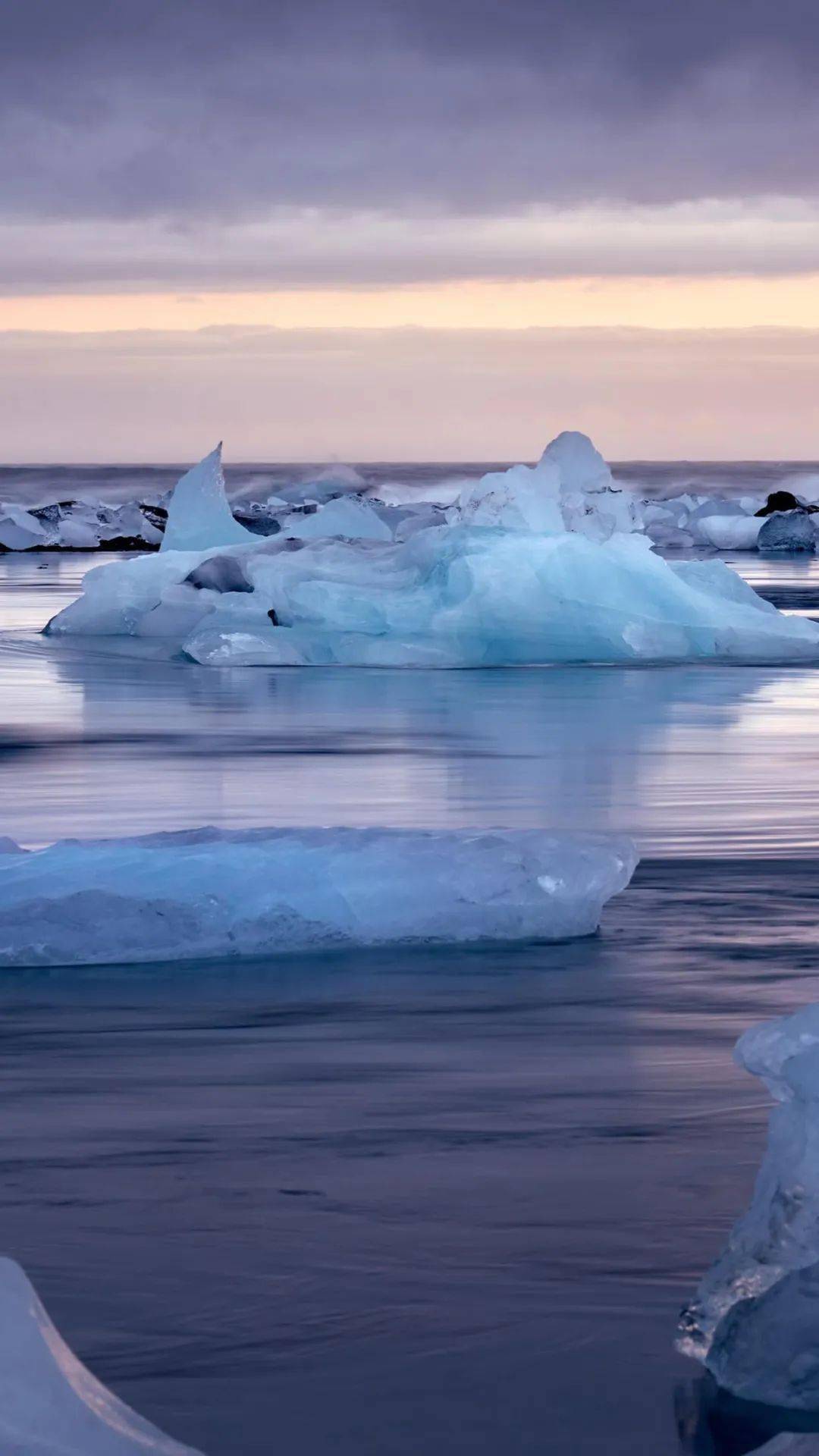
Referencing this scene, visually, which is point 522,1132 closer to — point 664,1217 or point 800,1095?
point 664,1217

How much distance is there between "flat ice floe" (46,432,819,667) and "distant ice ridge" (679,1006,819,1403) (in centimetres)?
1220

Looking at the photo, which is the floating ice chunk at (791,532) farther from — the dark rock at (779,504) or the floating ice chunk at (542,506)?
the floating ice chunk at (542,506)

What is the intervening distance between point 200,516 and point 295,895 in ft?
49.2

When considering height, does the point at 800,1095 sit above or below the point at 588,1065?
above

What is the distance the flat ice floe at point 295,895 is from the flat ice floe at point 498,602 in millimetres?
9572

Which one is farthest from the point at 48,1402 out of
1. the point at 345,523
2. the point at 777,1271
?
the point at 345,523

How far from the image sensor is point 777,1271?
230 cm

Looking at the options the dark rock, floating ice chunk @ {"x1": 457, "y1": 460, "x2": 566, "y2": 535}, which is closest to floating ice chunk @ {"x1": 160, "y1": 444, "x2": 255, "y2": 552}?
floating ice chunk @ {"x1": 457, "y1": 460, "x2": 566, "y2": 535}

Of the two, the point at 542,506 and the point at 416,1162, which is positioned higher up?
the point at 542,506

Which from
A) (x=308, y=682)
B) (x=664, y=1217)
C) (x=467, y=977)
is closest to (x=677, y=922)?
(x=467, y=977)

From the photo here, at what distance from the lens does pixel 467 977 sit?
4.49 m

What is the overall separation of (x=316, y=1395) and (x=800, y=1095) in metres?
0.58

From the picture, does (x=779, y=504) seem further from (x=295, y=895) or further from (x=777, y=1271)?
(x=777, y=1271)

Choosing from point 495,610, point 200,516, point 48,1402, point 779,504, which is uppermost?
point 48,1402
